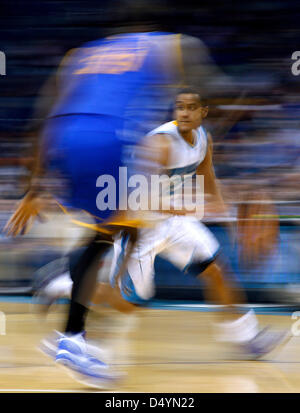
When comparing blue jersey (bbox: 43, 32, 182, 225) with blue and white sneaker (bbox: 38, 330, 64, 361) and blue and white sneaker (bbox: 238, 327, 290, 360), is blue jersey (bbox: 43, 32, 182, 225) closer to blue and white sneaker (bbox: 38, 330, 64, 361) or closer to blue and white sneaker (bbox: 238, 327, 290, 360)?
blue and white sneaker (bbox: 38, 330, 64, 361)

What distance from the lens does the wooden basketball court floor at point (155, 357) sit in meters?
2.53

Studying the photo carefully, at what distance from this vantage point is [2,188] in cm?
439

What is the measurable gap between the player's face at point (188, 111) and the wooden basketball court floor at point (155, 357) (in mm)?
856

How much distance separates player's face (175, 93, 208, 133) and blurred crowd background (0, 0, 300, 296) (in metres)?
1.21

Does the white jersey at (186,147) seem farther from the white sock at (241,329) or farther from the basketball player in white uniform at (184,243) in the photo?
the white sock at (241,329)

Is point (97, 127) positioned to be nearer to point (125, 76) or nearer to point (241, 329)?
point (125, 76)

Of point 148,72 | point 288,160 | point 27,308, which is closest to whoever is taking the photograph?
point 148,72

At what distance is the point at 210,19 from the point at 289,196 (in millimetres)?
1277

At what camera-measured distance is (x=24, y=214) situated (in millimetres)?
2604

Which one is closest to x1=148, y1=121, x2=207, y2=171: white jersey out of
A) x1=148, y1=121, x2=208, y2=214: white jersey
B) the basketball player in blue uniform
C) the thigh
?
x1=148, y1=121, x2=208, y2=214: white jersey

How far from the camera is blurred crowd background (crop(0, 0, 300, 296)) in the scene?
4195 mm

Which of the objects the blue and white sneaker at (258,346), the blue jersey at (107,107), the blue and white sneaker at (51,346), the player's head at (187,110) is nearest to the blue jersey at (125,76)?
the blue jersey at (107,107)

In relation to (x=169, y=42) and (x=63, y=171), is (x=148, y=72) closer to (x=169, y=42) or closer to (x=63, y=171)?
(x=169, y=42)
